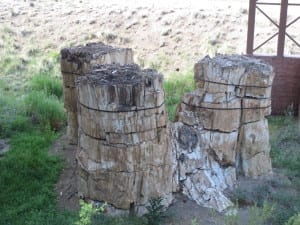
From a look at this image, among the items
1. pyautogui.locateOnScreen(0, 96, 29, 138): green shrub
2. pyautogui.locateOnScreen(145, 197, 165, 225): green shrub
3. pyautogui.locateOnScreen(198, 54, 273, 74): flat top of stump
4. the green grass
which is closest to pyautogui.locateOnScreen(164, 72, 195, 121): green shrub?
the green grass

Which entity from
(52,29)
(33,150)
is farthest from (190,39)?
(33,150)

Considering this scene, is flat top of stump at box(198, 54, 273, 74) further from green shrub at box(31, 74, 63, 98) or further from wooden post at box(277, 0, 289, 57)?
green shrub at box(31, 74, 63, 98)

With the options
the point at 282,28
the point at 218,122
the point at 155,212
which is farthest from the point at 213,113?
the point at 282,28

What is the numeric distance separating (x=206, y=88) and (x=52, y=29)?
9077 millimetres

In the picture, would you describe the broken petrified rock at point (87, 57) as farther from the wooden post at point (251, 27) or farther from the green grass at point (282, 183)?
the wooden post at point (251, 27)

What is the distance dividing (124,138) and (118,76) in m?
0.62

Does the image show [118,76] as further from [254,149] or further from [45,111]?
[45,111]

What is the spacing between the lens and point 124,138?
5004mm

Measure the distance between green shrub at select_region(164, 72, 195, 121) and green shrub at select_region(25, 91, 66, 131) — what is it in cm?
182

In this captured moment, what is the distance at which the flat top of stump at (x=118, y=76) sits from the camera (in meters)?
4.99

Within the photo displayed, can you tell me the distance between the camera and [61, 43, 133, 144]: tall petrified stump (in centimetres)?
667

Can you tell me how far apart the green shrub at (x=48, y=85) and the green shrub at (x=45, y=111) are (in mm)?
917

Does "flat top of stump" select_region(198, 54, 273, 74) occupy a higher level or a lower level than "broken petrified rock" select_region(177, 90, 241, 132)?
higher

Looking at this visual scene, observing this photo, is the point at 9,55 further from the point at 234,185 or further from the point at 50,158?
the point at 234,185
